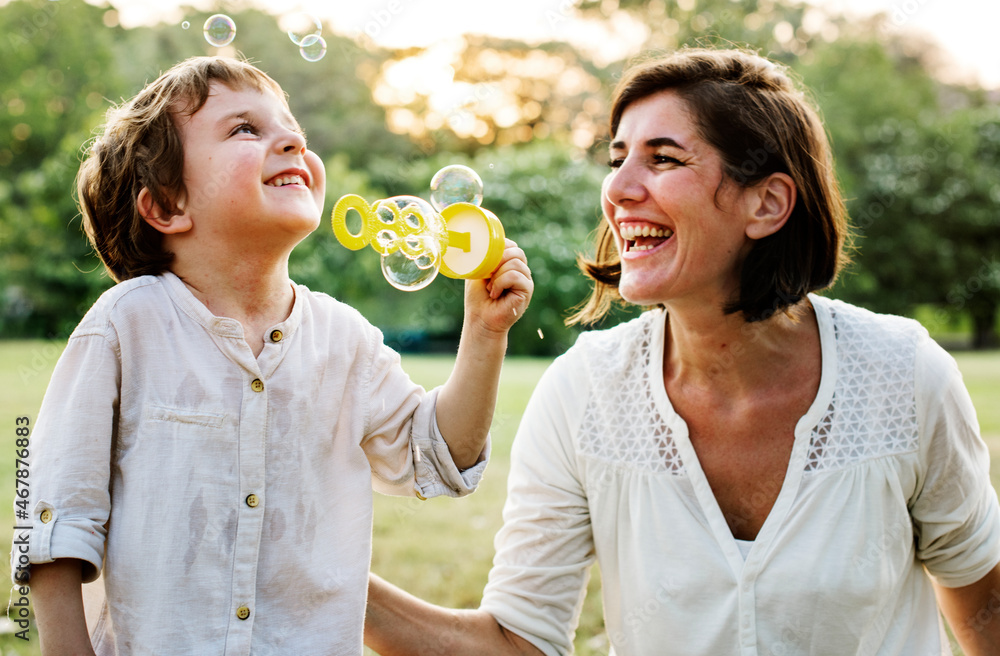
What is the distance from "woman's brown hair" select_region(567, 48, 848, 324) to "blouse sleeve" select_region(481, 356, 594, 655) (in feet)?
1.77

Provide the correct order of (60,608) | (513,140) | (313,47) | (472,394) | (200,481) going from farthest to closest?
(513,140) → (313,47) → (472,394) → (200,481) → (60,608)

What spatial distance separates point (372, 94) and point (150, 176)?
20.9 m

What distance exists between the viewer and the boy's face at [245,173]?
158 cm

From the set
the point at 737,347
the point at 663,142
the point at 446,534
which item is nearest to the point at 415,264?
the point at 663,142

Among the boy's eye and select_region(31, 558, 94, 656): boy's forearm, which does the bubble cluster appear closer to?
the boy's eye

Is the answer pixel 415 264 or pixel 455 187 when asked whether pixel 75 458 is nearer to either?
pixel 415 264

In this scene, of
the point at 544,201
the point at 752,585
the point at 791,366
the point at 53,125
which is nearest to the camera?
the point at 752,585

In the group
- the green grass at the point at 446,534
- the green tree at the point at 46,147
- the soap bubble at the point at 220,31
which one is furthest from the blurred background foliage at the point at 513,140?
the soap bubble at the point at 220,31

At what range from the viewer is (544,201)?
15742mm

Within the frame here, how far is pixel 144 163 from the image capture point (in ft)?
5.46

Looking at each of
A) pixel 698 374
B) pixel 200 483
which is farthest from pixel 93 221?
pixel 698 374

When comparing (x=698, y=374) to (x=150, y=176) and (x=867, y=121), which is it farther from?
(x=867, y=121)

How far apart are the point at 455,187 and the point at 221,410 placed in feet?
2.57

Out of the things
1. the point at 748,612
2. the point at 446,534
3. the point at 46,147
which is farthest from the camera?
the point at 46,147
